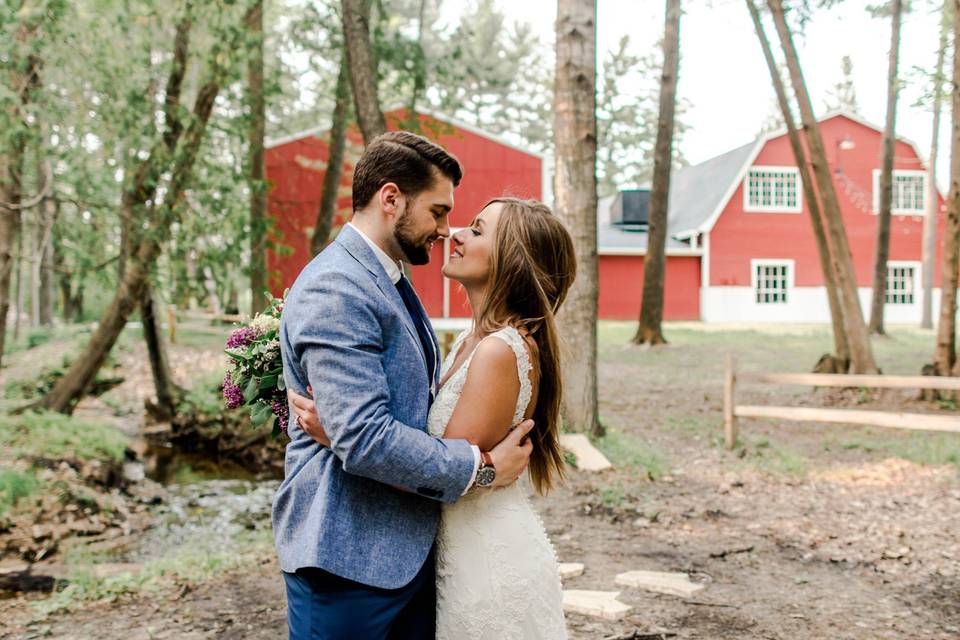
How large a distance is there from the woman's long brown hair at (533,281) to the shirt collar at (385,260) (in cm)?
34

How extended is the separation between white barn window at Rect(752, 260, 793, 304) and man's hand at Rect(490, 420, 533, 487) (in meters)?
30.5

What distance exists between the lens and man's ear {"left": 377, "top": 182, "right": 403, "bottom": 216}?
2.49m

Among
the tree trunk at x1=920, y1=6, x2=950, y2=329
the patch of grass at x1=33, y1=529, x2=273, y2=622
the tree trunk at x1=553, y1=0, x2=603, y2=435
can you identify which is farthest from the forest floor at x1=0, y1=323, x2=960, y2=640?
the tree trunk at x1=920, y1=6, x2=950, y2=329

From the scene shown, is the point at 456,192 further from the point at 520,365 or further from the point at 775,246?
the point at 520,365

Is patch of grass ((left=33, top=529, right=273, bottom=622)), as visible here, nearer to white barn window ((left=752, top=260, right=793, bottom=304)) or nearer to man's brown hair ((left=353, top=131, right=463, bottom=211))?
man's brown hair ((left=353, top=131, right=463, bottom=211))

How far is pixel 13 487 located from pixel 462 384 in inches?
310

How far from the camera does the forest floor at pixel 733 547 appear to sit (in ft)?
16.8

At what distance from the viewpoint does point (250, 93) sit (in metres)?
11.4

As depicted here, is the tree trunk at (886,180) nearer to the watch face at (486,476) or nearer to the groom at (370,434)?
the groom at (370,434)

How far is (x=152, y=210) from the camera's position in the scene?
11.0 meters

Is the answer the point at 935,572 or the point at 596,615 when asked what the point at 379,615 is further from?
the point at 935,572

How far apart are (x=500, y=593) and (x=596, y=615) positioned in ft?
8.87

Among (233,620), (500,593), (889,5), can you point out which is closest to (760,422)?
(233,620)

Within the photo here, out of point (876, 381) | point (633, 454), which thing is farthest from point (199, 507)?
point (876, 381)
